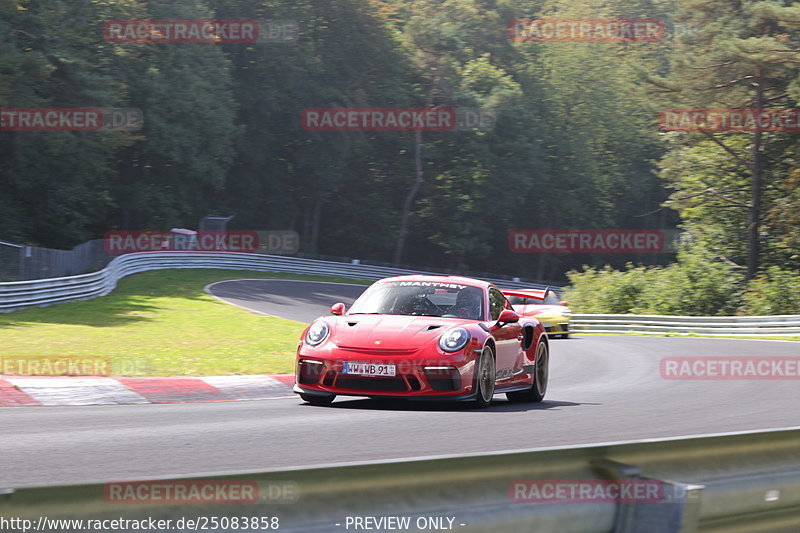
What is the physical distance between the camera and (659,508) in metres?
4.24

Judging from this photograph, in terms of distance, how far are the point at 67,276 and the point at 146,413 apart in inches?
1019

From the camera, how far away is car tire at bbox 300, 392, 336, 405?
35.1ft

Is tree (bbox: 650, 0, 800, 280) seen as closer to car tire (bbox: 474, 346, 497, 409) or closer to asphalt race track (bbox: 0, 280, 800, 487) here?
asphalt race track (bbox: 0, 280, 800, 487)

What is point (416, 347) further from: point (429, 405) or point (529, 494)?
point (529, 494)

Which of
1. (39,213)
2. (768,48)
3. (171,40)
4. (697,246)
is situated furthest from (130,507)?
(171,40)

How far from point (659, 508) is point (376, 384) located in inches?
236

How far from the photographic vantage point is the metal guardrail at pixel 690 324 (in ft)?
101

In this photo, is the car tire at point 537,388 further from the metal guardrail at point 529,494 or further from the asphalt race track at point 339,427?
the metal guardrail at point 529,494
